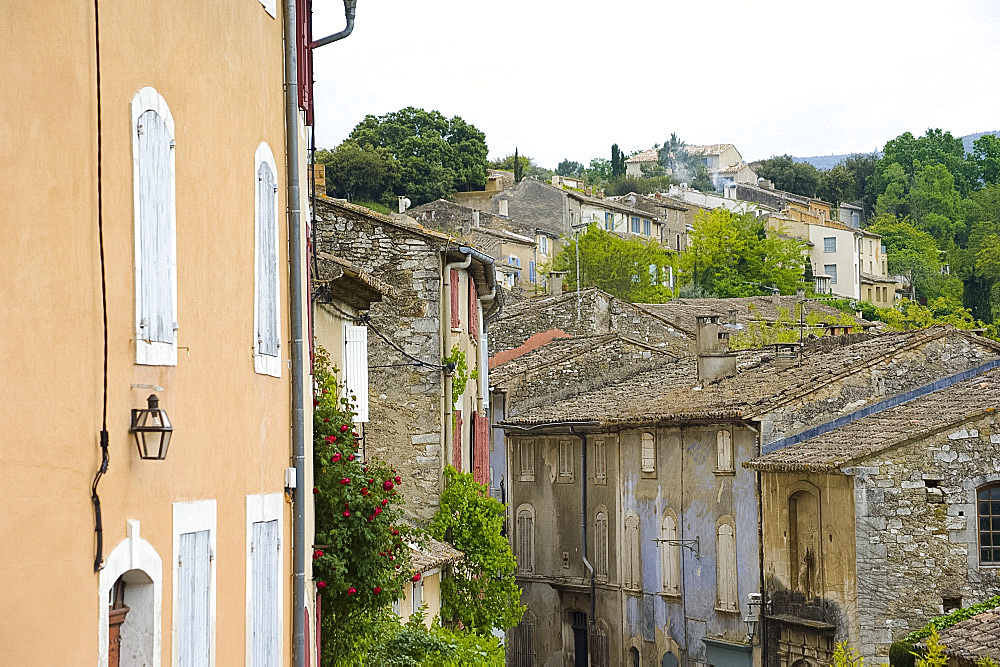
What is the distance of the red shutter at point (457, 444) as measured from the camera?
22.8 m

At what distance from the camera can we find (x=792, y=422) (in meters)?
29.8

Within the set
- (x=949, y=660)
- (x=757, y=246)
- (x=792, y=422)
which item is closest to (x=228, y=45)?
(x=949, y=660)

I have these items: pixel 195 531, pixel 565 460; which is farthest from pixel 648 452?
pixel 195 531

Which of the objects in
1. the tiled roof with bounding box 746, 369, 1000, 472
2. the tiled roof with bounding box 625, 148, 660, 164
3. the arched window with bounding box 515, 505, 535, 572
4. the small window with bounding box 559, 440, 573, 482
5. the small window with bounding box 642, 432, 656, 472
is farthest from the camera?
the tiled roof with bounding box 625, 148, 660, 164

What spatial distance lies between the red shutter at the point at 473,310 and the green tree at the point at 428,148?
60.7 metres

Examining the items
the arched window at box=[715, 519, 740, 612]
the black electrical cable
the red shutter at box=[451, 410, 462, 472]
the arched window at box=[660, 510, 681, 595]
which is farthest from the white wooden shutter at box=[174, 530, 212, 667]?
the arched window at box=[660, 510, 681, 595]

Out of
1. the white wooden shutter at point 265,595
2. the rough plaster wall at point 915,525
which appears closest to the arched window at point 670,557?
the rough plaster wall at point 915,525

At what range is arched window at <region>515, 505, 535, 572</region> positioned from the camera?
3959 cm

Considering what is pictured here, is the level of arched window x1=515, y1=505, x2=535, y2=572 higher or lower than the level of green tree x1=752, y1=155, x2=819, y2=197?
lower

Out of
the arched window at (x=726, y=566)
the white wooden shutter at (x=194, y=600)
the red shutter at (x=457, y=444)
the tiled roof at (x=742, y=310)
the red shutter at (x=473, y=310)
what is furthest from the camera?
the tiled roof at (x=742, y=310)

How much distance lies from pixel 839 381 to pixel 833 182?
101062 millimetres

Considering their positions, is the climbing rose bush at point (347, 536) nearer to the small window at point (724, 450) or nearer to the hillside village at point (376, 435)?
the hillside village at point (376, 435)

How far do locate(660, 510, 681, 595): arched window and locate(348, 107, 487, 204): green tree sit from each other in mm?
55178

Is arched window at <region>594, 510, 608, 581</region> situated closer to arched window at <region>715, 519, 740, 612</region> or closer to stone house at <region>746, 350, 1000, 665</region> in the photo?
arched window at <region>715, 519, 740, 612</region>
